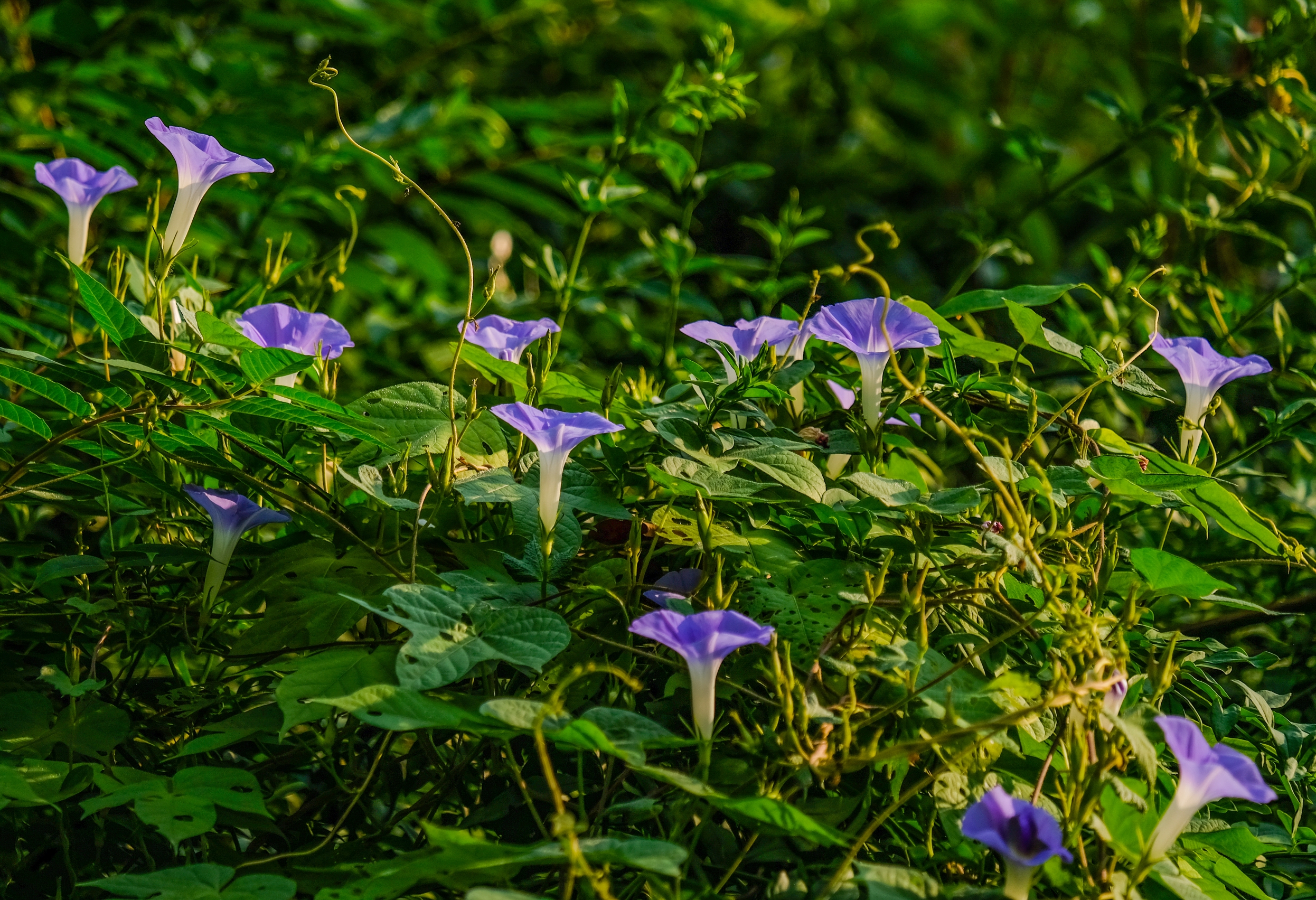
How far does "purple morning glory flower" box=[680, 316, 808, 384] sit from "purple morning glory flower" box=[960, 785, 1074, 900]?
1.52 feet

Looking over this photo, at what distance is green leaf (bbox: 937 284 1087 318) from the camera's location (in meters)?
1.02

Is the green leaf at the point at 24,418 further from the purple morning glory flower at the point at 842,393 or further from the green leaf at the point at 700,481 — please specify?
the purple morning glory flower at the point at 842,393

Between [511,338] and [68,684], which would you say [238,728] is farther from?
[511,338]

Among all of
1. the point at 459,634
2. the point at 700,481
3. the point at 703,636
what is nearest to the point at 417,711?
the point at 459,634

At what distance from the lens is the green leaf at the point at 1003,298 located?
102 cm

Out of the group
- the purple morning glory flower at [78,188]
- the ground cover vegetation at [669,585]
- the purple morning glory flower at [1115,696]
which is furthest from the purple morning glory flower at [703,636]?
the purple morning glory flower at [78,188]

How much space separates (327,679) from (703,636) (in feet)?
A: 0.84

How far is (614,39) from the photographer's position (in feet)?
10.4

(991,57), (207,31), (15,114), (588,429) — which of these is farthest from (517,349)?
(991,57)

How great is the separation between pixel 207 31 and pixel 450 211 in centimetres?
60

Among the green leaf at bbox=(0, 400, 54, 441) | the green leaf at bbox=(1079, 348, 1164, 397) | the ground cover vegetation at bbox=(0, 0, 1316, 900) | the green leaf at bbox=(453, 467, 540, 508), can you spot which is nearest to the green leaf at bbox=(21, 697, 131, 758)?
the ground cover vegetation at bbox=(0, 0, 1316, 900)

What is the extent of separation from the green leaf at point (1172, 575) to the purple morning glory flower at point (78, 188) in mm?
959

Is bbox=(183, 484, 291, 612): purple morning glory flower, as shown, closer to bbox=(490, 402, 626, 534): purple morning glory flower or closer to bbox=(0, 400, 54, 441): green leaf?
bbox=(0, 400, 54, 441): green leaf

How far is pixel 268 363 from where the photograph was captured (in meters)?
0.85
